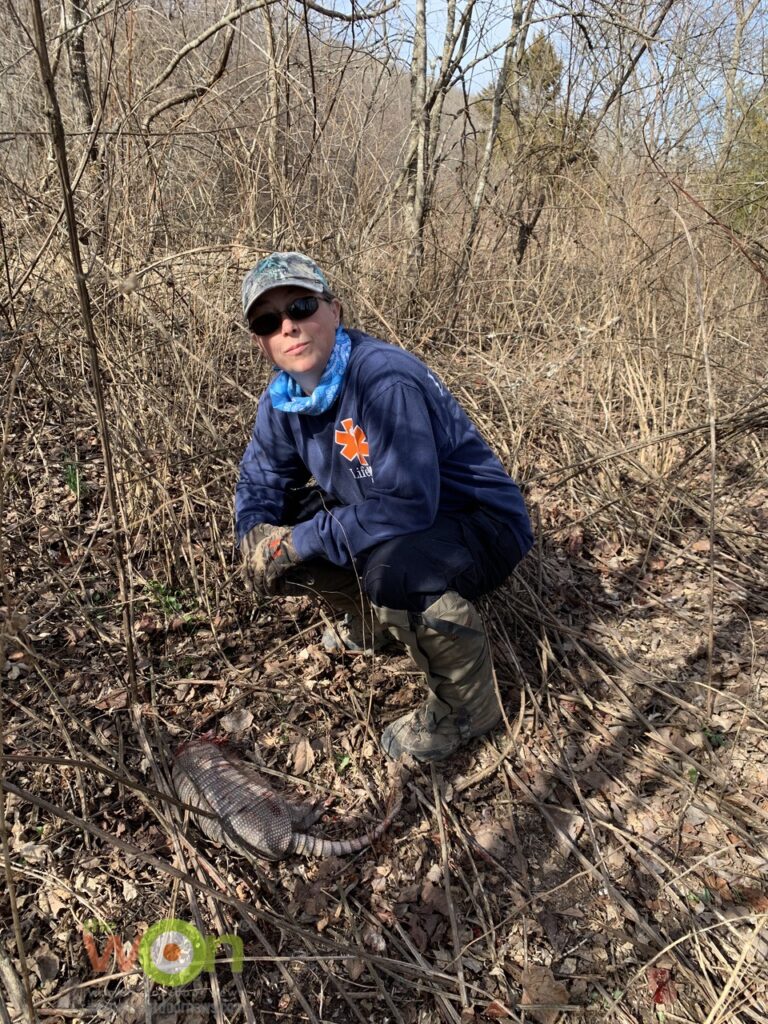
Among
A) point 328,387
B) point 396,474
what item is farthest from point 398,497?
point 328,387

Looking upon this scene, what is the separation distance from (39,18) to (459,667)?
1.77 meters

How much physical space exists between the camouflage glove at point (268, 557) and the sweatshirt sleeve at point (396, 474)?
0.20 metres

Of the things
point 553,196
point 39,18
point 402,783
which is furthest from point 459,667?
point 553,196

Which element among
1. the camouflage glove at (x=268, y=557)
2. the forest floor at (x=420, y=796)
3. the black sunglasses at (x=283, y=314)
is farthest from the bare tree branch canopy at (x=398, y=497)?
the camouflage glove at (x=268, y=557)

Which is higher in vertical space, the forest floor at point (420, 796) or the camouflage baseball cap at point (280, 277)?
the camouflage baseball cap at point (280, 277)

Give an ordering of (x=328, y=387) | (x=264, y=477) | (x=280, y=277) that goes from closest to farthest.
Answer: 1. (x=280, y=277)
2. (x=328, y=387)
3. (x=264, y=477)

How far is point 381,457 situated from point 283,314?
0.50 m

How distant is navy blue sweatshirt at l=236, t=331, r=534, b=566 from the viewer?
1.74 meters

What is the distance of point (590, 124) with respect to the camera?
4.12 metres

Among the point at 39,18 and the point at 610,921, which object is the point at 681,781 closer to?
the point at 610,921

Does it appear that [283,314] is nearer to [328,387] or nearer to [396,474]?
[328,387]

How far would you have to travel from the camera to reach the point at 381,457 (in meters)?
1.78

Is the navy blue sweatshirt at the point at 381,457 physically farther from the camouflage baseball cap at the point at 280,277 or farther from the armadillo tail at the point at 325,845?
the armadillo tail at the point at 325,845

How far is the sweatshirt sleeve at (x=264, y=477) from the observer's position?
6.98 ft
